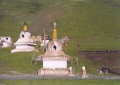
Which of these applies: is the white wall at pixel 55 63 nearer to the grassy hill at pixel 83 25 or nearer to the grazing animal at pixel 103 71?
the grazing animal at pixel 103 71

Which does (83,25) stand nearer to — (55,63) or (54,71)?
(55,63)

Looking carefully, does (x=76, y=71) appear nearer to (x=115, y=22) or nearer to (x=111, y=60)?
(x=111, y=60)

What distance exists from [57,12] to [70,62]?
298 feet

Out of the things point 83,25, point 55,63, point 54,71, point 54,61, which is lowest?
point 54,71

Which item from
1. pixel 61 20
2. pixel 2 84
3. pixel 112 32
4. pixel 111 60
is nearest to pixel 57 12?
pixel 61 20

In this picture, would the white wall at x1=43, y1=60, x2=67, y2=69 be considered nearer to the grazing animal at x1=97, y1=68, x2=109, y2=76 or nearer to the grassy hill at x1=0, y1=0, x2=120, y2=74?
the grazing animal at x1=97, y1=68, x2=109, y2=76

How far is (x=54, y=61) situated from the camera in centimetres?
6288

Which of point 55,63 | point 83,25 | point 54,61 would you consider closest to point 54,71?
point 55,63

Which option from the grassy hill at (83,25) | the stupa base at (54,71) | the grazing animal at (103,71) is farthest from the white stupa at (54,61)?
the grassy hill at (83,25)

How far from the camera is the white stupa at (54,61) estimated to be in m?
60.2

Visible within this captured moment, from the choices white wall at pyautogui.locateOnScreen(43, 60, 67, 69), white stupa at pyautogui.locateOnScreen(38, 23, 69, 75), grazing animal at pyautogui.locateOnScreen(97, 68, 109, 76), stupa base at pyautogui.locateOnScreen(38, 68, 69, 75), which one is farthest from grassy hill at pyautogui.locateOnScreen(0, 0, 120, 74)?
grazing animal at pyautogui.locateOnScreen(97, 68, 109, 76)

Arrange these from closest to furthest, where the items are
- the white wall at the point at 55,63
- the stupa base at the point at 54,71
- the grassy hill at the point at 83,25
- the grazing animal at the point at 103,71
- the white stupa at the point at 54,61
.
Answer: the grazing animal at the point at 103,71 < the stupa base at the point at 54,71 < the white stupa at the point at 54,61 < the white wall at the point at 55,63 < the grassy hill at the point at 83,25

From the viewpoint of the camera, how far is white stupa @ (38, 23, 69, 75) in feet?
197

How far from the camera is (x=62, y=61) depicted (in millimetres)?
62969
